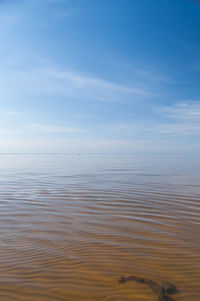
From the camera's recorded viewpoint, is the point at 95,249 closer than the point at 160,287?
No

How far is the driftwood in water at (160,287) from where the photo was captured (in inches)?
92.7

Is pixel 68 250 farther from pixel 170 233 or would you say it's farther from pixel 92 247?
pixel 170 233

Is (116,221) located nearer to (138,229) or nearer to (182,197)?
(138,229)

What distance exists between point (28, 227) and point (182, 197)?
20.1ft

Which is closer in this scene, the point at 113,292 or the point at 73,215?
the point at 113,292

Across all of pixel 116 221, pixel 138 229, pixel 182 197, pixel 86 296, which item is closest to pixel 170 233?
pixel 138 229

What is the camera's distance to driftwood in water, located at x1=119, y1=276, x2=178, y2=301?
2.35 meters

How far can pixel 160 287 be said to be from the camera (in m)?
2.51

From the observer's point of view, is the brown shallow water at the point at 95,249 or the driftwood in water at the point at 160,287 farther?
the brown shallow water at the point at 95,249

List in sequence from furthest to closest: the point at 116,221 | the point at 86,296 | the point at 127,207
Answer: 1. the point at 127,207
2. the point at 116,221
3. the point at 86,296

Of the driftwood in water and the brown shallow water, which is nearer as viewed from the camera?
the driftwood in water

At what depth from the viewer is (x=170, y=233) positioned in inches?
168

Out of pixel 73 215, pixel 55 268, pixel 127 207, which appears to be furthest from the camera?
pixel 127 207

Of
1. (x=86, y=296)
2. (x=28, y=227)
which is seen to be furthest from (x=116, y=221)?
(x=86, y=296)
